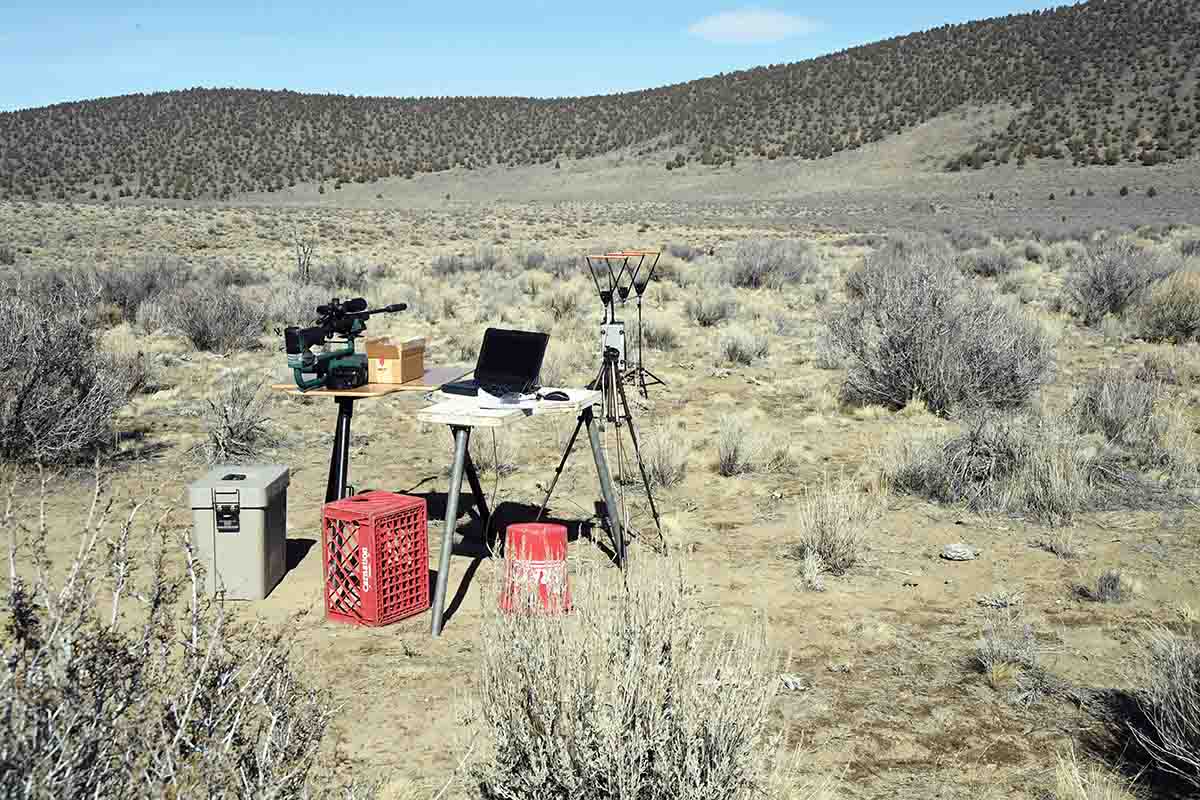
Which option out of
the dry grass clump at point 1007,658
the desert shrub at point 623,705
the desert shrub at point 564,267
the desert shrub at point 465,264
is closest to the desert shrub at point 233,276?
the desert shrub at point 465,264

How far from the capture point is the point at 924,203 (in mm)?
50000

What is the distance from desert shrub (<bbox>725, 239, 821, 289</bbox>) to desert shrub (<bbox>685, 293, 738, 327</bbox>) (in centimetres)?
422

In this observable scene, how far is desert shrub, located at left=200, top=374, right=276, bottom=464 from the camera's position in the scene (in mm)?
8594

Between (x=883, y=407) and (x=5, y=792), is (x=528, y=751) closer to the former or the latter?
(x=5, y=792)

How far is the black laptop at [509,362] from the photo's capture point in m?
5.71

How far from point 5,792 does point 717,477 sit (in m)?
6.72

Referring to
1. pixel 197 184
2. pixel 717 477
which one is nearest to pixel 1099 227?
pixel 717 477

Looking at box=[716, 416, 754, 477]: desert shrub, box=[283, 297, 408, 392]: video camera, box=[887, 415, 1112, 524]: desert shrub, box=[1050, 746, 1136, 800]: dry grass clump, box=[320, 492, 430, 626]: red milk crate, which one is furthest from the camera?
box=[716, 416, 754, 477]: desert shrub

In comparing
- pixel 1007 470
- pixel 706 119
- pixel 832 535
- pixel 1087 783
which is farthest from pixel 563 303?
pixel 706 119

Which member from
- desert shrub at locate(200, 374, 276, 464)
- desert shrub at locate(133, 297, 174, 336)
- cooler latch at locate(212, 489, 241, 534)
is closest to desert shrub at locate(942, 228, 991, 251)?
desert shrub at locate(133, 297, 174, 336)

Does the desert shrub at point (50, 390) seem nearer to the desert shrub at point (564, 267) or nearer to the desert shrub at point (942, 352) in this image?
the desert shrub at point (942, 352)

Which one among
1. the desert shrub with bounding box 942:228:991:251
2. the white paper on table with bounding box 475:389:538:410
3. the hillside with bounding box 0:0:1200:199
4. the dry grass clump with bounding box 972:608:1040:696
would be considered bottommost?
the dry grass clump with bounding box 972:608:1040:696

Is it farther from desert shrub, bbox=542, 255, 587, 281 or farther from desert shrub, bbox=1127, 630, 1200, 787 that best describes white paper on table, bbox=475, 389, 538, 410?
desert shrub, bbox=542, 255, 587, 281

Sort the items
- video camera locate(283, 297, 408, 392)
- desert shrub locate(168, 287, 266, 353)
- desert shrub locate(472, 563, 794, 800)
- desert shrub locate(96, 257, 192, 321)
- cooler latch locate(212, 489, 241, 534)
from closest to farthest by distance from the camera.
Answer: desert shrub locate(472, 563, 794, 800) → cooler latch locate(212, 489, 241, 534) → video camera locate(283, 297, 408, 392) → desert shrub locate(168, 287, 266, 353) → desert shrub locate(96, 257, 192, 321)
